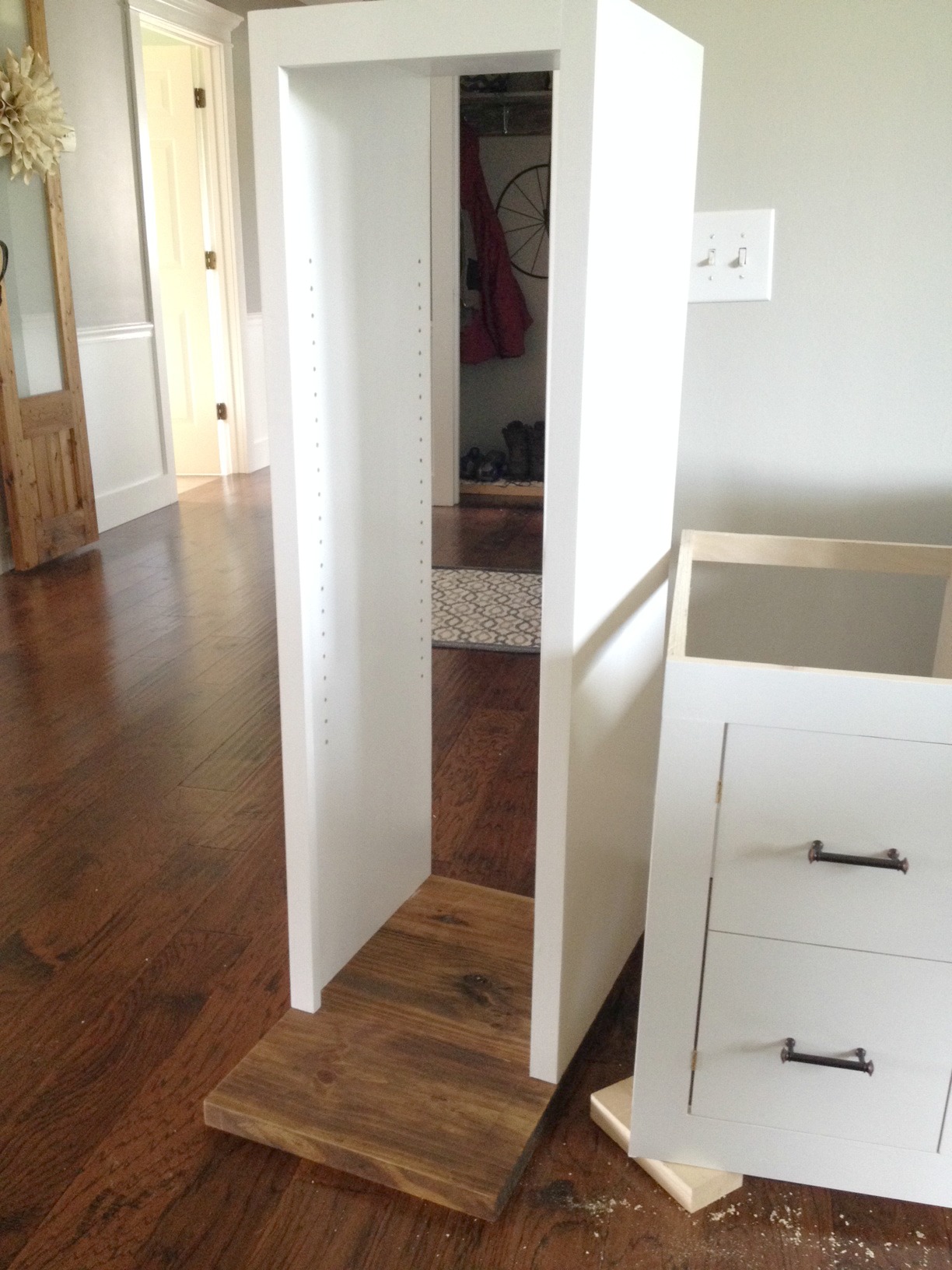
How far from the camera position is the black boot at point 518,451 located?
17.8ft

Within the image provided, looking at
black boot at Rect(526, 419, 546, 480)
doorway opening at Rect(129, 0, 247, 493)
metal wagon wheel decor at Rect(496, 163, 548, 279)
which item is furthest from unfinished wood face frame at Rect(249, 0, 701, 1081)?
metal wagon wheel decor at Rect(496, 163, 548, 279)

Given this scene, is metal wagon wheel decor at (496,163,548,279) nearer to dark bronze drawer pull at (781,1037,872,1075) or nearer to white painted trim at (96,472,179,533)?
white painted trim at (96,472,179,533)

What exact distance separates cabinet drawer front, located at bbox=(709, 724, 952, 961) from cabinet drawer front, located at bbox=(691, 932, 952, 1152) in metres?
0.03

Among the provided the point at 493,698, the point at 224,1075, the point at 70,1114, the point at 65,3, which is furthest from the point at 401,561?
the point at 65,3

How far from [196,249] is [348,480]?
4.48 m

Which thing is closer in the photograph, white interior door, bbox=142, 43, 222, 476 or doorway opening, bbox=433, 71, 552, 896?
doorway opening, bbox=433, 71, 552, 896

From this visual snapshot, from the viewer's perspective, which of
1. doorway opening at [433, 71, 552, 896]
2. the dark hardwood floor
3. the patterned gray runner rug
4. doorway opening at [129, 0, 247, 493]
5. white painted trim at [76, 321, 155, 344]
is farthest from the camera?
doorway opening at [129, 0, 247, 493]

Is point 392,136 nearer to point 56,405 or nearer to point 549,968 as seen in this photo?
point 549,968

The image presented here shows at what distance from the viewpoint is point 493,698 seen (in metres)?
2.68

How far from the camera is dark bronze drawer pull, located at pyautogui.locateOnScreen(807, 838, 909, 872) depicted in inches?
40.5

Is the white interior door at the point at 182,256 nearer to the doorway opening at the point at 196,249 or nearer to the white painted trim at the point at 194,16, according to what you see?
the doorway opening at the point at 196,249

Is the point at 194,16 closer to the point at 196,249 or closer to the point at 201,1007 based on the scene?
the point at 196,249

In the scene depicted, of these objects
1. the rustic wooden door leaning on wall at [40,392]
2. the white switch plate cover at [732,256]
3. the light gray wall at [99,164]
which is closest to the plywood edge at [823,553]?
the white switch plate cover at [732,256]

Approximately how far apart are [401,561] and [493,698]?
1.24 m
